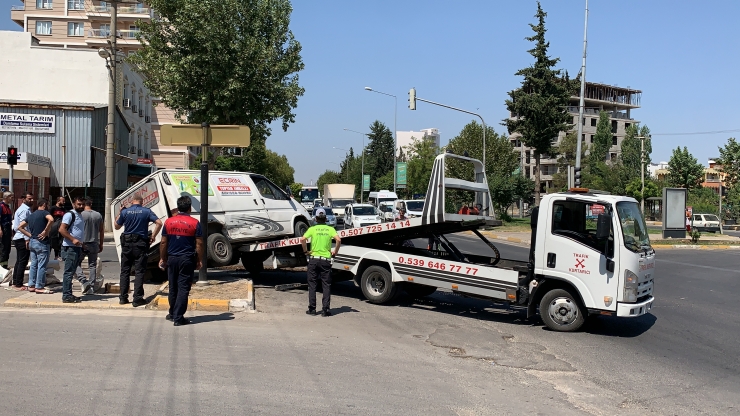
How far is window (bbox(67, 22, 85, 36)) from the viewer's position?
66.6 metres

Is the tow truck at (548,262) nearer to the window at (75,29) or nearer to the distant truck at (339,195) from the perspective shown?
the distant truck at (339,195)

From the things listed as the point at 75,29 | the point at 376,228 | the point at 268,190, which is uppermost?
the point at 75,29

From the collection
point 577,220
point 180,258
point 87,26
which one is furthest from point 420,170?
point 180,258

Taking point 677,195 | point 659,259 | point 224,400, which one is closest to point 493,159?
point 677,195

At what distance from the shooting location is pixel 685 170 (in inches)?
2576

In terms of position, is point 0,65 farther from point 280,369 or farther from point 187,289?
point 280,369

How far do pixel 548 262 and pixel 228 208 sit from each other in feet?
20.4

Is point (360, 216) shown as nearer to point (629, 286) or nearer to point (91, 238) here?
point (91, 238)

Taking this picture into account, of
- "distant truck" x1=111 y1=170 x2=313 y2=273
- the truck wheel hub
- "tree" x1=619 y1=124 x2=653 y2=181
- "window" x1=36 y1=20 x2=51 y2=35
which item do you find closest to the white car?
"distant truck" x1=111 y1=170 x2=313 y2=273

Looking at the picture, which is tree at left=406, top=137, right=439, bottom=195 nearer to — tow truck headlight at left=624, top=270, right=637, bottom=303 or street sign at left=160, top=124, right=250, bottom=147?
street sign at left=160, top=124, right=250, bottom=147

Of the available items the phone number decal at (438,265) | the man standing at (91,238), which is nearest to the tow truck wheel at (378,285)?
the phone number decal at (438,265)

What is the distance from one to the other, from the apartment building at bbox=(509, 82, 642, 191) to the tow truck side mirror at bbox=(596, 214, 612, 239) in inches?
3396

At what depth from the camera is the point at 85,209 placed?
1034 cm

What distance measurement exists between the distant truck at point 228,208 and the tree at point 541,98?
35.8m
